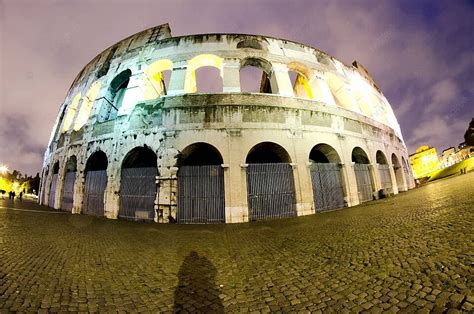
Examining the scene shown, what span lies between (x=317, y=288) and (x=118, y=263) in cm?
353

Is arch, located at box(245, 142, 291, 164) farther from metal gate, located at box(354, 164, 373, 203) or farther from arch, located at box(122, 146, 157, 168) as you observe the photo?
arch, located at box(122, 146, 157, 168)

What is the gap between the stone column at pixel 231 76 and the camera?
32.9ft

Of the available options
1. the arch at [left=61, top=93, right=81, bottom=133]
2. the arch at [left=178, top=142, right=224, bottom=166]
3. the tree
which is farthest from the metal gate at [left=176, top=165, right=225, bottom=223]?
the tree

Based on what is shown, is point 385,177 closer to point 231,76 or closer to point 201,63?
point 231,76

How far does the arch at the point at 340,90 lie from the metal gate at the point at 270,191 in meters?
7.28

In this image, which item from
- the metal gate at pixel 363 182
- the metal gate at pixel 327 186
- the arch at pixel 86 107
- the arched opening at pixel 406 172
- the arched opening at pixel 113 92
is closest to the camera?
the metal gate at pixel 327 186

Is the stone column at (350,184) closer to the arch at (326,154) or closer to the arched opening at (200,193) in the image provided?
the arch at (326,154)

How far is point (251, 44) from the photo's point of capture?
11.8 m

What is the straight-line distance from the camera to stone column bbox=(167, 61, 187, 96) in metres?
10.1

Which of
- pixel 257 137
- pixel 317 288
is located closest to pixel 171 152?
pixel 257 137

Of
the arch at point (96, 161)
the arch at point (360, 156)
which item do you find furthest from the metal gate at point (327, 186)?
the arch at point (96, 161)

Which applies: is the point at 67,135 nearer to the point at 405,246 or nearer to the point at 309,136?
the point at 309,136

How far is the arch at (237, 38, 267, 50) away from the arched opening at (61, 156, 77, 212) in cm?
1205

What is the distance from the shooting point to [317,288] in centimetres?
262
